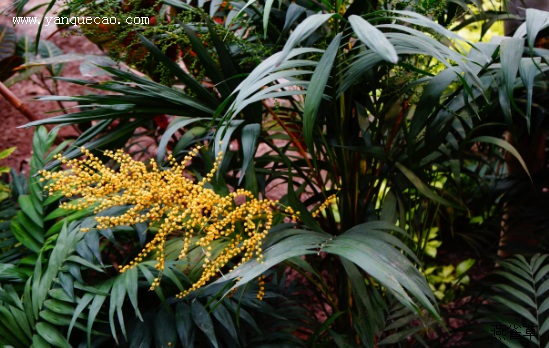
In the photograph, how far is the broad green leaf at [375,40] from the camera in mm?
610

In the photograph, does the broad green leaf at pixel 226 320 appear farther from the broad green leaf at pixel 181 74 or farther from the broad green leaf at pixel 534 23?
the broad green leaf at pixel 534 23

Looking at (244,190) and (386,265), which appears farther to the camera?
(244,190)

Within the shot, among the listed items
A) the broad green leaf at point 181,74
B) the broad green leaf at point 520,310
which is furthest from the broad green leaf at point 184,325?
the broad green leaf at point 520,310

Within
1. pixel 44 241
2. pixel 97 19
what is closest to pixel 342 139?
pixel 97 19

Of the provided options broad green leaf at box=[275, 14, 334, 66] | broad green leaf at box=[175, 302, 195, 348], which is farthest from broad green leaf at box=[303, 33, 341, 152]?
broad green leaf at box=[175, 302, 195, 348]

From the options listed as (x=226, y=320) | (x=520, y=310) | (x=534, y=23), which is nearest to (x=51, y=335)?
(x=226, y=320)

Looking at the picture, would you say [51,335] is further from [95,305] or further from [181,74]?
[181,74]

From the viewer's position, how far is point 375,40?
64 cm

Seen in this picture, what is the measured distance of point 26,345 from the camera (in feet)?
3.72

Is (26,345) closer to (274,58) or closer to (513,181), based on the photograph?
(274,58)

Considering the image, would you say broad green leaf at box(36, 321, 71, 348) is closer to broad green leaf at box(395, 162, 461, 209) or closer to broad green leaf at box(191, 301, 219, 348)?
broad green leaf at box(191, 301, 219, 348)

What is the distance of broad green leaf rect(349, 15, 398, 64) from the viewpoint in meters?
0.61

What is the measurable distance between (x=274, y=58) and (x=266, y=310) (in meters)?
0.58

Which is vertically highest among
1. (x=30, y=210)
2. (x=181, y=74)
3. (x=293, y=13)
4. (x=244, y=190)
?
(x=293, y=13)
